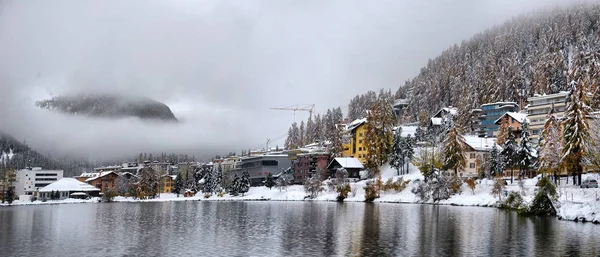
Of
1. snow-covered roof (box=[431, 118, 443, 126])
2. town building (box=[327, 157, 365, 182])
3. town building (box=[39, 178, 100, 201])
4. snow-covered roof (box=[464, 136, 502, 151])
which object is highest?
snow-covered roof (box=[431, 118, 443, 126])

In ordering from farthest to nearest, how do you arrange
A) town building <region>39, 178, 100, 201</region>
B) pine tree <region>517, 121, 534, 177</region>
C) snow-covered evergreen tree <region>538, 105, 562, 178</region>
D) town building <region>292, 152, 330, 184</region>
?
town building <region>39, 178, 100, 201</region> < town building <region>292, 152, 330, 184</region> < pine tree <region>517, 121, 534, 177</region> < snow-covered evergreen tree <region>538, 105, 562, 178</region>

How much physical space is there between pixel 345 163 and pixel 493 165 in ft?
158

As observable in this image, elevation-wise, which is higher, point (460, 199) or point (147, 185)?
point (460, 199)

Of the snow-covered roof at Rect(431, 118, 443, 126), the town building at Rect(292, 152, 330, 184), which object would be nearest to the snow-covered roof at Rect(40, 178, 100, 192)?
the town building at Rect(292, 152, 330, 184)

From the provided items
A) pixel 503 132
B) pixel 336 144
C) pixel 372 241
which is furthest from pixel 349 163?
pixel 372 241

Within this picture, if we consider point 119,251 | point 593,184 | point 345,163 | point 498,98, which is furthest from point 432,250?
point 498,98

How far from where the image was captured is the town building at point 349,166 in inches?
5984

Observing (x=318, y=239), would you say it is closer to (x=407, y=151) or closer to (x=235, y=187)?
(x=407, y=151)

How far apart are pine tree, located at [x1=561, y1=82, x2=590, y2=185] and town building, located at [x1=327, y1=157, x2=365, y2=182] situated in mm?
76212

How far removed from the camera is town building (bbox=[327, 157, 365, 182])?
15200 cm

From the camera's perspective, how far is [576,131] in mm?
77750

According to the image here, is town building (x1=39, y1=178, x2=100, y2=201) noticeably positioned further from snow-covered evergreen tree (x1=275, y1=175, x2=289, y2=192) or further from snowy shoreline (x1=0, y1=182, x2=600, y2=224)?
snow-covered evergreen tree (x1=275, y1=175, x2=289, y2=192)

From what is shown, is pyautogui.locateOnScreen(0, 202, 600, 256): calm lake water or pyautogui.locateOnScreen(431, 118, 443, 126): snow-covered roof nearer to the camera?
pyautogui.locateOnScreen(0, 202, 600, 256): calm lake water

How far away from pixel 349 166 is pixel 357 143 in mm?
17478
